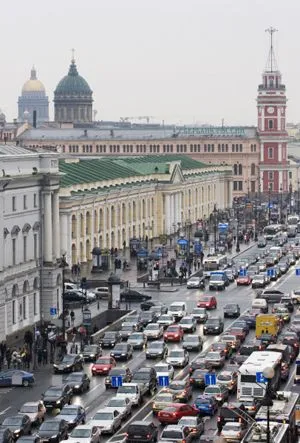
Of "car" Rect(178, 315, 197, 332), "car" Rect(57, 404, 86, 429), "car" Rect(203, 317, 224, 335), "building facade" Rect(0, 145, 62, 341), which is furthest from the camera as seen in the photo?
"building facade" Rect(0, 145, 62, 341)

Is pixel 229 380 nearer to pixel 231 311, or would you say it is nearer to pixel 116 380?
pixel 116 380

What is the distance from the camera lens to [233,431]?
43344mm

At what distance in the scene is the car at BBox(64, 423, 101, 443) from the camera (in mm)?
43156

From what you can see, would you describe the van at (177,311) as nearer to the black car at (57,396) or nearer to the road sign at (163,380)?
the road sign at (163,380)

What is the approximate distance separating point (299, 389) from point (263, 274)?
38.8 meters

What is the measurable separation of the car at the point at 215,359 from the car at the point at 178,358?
1.01m

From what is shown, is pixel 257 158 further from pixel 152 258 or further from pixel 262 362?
pixel 262 362

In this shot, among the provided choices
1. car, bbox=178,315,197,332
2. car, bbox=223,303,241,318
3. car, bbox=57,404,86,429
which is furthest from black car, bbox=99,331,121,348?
car, bbox=57,404,86,429

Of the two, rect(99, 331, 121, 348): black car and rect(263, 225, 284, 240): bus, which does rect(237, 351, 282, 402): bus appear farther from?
rect(263, 225, 284, 240): bus

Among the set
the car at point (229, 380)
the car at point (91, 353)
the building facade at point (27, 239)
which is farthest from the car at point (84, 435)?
the building facade at point (27, 239)

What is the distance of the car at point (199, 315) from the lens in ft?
237

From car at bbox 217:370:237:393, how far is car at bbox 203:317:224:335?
47.7ft

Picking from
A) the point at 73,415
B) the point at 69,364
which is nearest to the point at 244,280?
the point at 69,364

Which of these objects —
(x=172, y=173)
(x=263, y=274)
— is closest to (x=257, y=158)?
(x=172, y=173)
